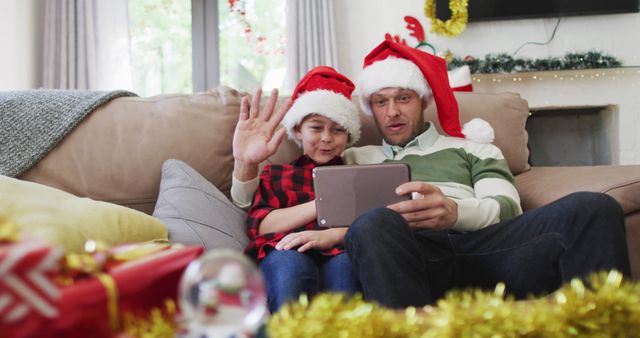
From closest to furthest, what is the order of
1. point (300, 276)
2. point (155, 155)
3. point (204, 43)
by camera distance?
point (300, 276) < point (155, 155) < point (204, 43)

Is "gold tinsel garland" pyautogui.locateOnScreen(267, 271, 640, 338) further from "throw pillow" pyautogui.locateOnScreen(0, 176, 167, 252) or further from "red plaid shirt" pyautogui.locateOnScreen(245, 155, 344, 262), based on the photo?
"red plaid shirt" pyautogui.locateOnScreen(245, 155, 344, 262)

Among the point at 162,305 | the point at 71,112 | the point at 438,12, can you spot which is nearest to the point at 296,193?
the point at 71,112

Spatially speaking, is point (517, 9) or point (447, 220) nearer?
point (447, 220)

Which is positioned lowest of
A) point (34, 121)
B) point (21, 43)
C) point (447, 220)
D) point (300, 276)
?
point (300, 276)

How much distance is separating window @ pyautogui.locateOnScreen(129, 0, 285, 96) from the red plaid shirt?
2.82 metres

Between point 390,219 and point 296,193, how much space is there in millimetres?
456

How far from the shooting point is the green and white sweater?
59.7 inches

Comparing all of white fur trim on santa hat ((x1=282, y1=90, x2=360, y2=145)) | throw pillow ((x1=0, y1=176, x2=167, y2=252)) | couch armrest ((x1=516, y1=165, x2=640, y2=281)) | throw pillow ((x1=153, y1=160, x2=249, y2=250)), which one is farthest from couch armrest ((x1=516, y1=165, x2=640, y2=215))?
throw pillow ((x1=0, y1=176, x2=167, y2=252))

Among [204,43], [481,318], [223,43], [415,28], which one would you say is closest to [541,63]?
[415,28]

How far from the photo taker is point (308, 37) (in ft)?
14.0

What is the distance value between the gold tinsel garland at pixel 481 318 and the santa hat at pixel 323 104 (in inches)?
41.8

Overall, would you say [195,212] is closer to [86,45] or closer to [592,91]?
[86,45]

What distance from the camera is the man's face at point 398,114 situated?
5.91ft

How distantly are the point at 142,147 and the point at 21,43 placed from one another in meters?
2.58
